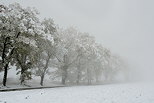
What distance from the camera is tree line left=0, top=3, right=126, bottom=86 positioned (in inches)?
1161

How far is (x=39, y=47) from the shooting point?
36.4 m

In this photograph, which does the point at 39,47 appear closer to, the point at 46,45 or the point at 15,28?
the point at 46,45

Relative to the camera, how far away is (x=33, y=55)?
31844 mm

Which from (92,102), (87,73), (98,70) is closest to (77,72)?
(87,73)

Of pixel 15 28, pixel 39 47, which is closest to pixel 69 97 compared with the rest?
pixel 15 28

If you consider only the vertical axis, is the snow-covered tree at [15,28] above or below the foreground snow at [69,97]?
above

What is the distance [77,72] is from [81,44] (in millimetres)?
9210

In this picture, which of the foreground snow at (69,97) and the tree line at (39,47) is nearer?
the foreground snow at (69,97)

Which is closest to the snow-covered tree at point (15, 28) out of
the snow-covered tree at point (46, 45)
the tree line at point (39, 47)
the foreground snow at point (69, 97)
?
the tree line at point (39, 47)

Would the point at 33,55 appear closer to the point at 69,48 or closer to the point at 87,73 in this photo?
the point at 69,48

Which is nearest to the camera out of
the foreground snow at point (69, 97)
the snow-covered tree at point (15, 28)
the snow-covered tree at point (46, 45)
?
the foreground snow at point (69, 97)

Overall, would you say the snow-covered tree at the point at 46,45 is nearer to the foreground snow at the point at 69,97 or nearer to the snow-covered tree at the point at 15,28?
the snow-covered tree at the point at 15,28

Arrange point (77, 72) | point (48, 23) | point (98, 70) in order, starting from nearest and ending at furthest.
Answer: point (48, 23), point (77, 72), point (98, 70)

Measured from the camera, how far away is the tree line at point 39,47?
96.7 ft
